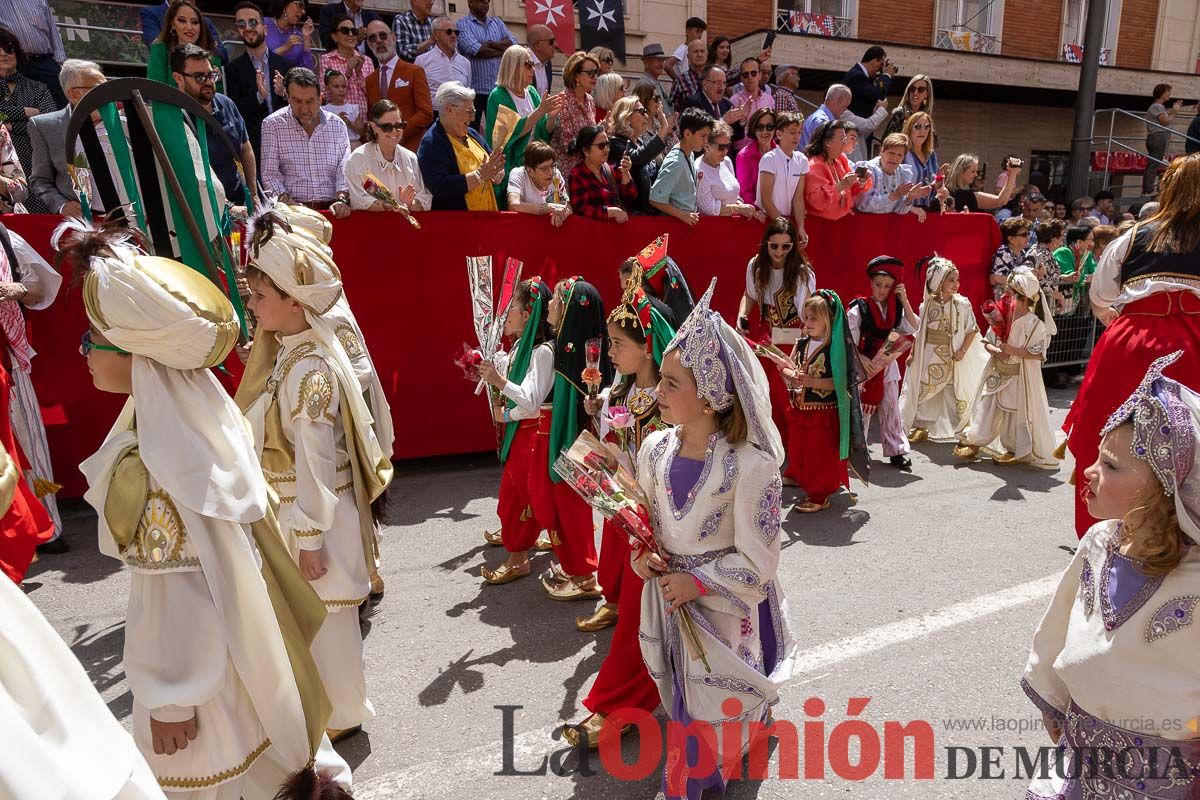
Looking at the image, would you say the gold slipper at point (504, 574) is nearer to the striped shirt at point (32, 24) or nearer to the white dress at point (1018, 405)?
the white dress at point (1018, 405)

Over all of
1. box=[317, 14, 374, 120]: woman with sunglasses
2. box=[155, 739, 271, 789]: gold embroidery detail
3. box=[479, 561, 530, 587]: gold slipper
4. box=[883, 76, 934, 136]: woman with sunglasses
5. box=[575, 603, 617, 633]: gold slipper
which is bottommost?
box=[479, 561, 530, 587]: gold slipper

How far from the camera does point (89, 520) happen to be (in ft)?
17.5

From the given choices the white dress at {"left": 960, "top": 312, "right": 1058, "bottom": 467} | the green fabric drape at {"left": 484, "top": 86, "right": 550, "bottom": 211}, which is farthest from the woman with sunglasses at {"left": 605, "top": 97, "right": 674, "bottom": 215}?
the white dress at {"left": 960, "top": 312, "right": 1058, "bottom": 467}

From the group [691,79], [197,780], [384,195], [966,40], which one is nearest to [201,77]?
[384,195]

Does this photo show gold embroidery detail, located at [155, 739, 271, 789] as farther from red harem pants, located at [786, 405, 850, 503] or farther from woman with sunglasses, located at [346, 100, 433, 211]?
woman with sunglasses, located at [346, 100, 433, 211]

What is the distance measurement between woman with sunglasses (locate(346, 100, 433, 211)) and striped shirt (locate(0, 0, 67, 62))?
3266 mm

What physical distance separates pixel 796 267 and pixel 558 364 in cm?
337

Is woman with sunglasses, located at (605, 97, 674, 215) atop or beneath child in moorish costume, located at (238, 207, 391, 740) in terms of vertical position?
atop

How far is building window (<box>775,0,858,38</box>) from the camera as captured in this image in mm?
17078

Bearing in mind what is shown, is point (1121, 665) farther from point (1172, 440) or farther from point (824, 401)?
point (824, 401)

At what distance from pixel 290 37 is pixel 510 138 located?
2.71 m

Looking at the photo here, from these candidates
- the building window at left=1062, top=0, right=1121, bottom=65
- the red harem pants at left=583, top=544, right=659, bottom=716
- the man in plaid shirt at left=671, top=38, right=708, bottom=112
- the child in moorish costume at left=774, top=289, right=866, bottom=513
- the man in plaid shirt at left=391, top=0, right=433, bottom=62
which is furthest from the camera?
the building window at left=1062, top=0, right=1121, bottom=65

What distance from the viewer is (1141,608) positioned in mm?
1961

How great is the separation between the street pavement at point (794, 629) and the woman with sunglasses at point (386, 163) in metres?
2.30
